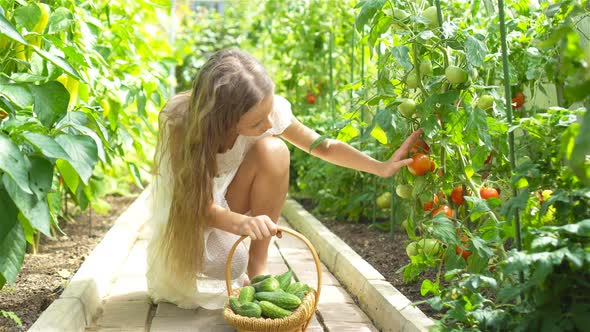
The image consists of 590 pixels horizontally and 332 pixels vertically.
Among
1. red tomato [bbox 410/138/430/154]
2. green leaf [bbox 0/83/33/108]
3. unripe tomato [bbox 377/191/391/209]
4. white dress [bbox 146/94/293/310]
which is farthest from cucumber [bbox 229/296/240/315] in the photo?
unripe tomato [bbox 377/191/391/209]

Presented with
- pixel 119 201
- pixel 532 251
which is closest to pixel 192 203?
pixel 532 251

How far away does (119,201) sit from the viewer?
561 cm

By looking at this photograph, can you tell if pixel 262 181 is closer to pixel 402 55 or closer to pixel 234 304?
pixel 234 304

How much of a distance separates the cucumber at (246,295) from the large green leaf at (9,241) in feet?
2.37

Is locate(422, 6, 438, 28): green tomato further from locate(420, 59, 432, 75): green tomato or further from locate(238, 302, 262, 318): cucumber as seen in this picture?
locate(238, 302, 262, 318): cucumber

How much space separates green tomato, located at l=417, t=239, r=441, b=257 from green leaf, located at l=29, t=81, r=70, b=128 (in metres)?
1.13

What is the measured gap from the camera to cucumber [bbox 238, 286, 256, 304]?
2.46 metres

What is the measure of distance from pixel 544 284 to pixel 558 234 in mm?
116

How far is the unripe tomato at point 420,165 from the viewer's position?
7.98 feet

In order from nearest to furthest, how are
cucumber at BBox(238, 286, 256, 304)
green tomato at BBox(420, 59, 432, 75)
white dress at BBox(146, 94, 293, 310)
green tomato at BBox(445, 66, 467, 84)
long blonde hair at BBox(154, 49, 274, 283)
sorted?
green tomato at BBox(445, 66, 467, 84), green tomato at BBox(420, 59, 432, 75), cucumber at BBox(238, 286, 256, 304), long blonde hair at BBox(154, 49, 274, 283), white dress at BBox(146, 94, 293, 310)

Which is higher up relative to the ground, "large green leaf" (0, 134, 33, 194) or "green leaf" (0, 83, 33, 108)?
"green leaf" (0, 83, 33, 108)

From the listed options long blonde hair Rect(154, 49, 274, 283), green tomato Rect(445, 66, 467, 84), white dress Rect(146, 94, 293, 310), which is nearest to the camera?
green tomato Rect(445, 66, 467, 84)

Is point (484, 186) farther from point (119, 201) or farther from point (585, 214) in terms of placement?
point (119, 201)

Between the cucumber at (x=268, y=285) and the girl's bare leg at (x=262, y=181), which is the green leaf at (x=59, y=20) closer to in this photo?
the girl's bare leg at (x=262, y=181)
